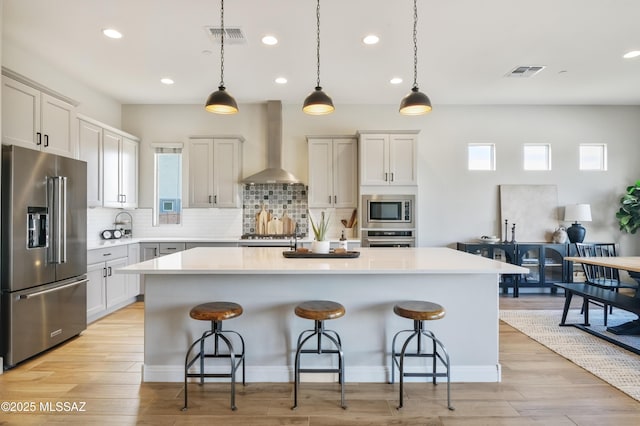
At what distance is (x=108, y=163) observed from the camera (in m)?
4.84

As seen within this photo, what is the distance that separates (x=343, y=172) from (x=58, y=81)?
3.92m

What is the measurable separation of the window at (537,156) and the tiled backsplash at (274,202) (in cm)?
378

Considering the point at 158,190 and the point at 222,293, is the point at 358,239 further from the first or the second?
the point at 158,190

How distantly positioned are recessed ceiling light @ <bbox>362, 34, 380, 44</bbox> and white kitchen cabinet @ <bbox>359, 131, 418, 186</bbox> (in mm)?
1676

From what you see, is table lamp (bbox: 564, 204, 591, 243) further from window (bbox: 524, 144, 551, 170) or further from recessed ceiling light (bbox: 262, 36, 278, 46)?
recessed ceiling light (bbox: 262, 36, 278, 46)

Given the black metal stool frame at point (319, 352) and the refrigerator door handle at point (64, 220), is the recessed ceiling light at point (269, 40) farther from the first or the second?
the black metal stool frame at point (319, 352)

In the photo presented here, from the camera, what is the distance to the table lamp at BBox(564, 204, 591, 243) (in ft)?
17.7

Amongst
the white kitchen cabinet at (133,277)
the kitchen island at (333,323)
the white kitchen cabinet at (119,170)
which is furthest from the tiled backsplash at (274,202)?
the kitchen island at (333,323)

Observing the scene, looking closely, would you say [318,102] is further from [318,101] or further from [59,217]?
[59,217]

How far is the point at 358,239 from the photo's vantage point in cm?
536

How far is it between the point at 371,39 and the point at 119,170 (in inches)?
156

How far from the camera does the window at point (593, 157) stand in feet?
19.3

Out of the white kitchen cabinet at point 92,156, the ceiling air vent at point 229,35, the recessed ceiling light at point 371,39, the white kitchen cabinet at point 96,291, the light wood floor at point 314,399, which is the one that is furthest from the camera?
the white kitchen cabinet at point 92,156

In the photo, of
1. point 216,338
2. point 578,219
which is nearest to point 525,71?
point 578,219
